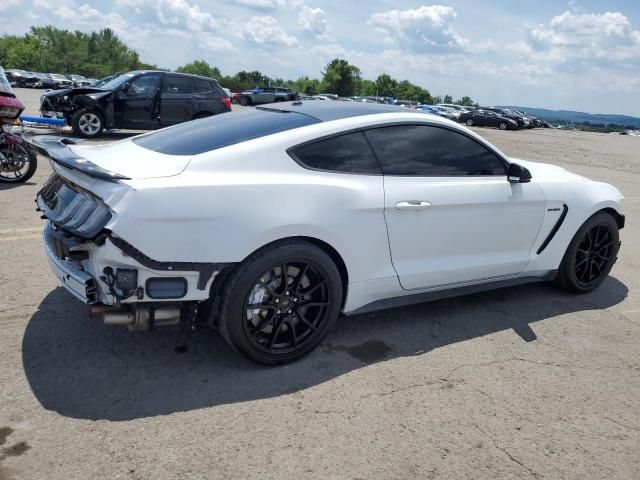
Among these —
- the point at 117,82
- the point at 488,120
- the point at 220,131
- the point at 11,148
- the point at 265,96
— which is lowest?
the point at 265,96

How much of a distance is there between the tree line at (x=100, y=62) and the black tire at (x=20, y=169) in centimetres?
7364

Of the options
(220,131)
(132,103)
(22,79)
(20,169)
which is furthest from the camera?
(22,79)

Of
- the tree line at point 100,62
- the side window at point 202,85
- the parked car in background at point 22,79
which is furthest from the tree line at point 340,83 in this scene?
the side window at point 202,85

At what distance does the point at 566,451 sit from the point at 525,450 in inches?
8.3

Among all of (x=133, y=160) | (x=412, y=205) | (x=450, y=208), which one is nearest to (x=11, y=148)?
(x=133, y=160)

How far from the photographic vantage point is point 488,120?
4131 centimetres

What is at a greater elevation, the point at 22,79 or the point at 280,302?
the point at 280,302

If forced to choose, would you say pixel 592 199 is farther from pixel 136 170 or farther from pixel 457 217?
pixel 136 170

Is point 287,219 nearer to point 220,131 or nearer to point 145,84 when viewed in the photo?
point 220,131

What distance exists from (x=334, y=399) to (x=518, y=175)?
7.24ft

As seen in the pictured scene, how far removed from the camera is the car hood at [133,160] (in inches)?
118

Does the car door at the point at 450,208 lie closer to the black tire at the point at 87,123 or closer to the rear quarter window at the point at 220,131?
the rear quarter window at the point at 220,131

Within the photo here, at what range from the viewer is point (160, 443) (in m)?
2.56

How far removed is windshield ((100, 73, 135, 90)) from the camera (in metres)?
13.1
